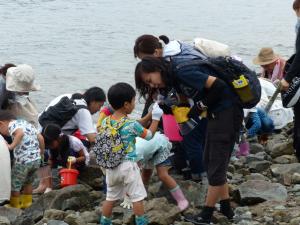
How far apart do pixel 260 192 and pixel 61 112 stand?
2321mm

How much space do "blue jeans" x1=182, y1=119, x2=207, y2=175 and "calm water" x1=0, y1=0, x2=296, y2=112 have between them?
6.73m

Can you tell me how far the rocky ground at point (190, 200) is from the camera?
5145 mm

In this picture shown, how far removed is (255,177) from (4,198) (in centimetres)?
245

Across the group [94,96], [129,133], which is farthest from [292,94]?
[129,133]

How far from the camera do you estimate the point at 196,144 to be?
5973 millimetres

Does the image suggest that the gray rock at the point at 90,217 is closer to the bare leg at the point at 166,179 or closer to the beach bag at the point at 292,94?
the bare leg at the point at 166,179

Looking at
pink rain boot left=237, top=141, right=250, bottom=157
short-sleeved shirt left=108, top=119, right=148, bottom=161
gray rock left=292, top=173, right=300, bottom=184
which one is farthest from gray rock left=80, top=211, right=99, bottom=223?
pink rain boot left=237, top=141, right=250, bottom=157

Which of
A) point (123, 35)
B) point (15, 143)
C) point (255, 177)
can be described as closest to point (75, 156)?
point (15, 143)

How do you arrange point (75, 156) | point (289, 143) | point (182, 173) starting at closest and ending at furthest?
1. point (182, 173)
2. point (75, 156)
3. point (289, 143)

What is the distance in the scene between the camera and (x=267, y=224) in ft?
16.5

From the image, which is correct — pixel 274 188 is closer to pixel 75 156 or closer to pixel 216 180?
pixel 216 180

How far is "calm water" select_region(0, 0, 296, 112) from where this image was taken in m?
16.1

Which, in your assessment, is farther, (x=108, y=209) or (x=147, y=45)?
(x=147, y=45)

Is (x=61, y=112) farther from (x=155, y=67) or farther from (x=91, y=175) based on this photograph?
(x=155, y=67)
